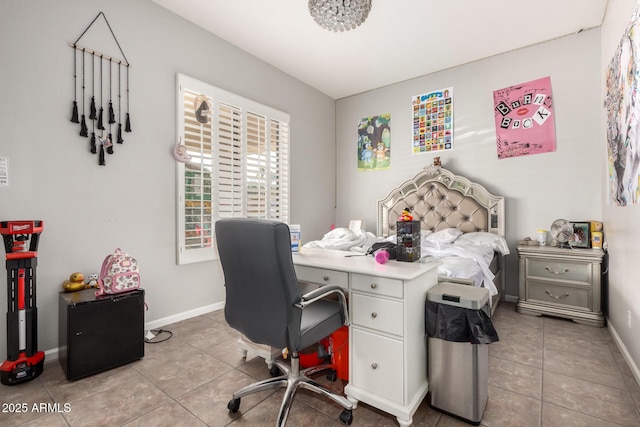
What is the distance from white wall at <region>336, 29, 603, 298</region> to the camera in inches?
119

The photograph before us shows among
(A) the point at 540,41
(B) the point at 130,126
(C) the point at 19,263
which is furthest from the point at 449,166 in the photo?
(C) the point at 19,263

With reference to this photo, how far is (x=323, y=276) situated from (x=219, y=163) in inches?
77.7

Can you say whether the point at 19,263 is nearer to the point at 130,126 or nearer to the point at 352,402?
the point at 130,126

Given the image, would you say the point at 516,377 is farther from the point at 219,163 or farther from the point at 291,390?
the point at 219,163

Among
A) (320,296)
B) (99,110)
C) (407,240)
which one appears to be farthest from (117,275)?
(407,240)

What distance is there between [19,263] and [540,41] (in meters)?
4.95

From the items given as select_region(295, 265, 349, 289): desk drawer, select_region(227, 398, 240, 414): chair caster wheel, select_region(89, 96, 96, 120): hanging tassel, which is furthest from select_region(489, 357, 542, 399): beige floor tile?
select_region(89, 96, 96, 120): hanging tassel

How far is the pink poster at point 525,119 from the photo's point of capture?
3205 mm

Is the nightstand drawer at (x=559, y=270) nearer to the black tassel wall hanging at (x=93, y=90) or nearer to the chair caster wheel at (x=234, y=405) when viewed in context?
the chair caster wheel at (x=234, y=405)

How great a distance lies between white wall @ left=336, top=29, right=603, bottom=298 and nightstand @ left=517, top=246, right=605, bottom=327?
0.46m

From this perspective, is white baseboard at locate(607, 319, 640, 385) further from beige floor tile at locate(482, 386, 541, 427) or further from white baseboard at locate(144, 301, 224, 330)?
white baseboard at locate(144, 301, 224, 330)

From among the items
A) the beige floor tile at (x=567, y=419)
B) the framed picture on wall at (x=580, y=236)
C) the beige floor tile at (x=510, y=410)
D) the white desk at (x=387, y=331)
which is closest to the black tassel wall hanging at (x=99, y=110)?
the white desk at (x=387, y=331)

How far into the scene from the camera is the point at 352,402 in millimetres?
1517

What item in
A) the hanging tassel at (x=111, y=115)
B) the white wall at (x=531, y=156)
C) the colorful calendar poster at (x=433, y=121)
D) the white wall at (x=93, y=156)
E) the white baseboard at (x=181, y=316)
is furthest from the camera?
the colorful calendar poster at (x=433, y=121)
